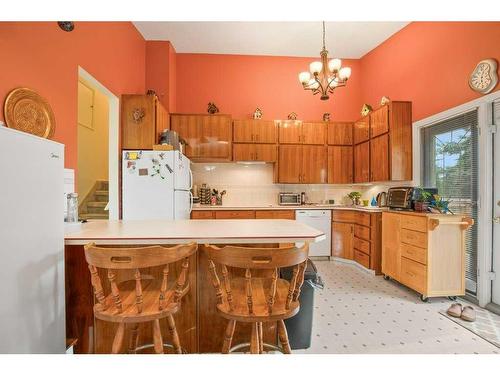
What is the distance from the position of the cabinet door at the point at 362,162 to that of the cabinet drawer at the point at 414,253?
145 cm

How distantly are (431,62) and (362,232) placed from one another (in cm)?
245

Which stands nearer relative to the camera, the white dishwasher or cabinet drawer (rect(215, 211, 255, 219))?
cabinet drawer (rect(215, 211, 255, 219))

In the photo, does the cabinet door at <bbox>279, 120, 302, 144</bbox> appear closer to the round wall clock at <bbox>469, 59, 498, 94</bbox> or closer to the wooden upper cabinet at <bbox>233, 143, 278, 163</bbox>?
the wooden upper cabinet at <bbox>233, 143, 278, 163</bbox>

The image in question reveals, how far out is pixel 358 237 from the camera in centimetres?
399

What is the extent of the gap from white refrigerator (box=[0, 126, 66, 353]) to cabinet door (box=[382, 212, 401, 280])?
3317 millimetres

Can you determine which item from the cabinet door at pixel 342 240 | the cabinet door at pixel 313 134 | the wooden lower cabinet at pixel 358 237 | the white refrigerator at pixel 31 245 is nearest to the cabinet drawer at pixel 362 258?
the wooden lower cabinet at pixel 358 237

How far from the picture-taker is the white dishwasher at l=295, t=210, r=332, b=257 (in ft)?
14.2

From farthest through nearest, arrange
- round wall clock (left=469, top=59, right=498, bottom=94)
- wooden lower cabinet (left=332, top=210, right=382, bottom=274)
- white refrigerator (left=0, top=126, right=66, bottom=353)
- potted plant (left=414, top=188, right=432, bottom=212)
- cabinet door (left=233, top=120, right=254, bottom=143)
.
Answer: cabinet door (left=233, top=120, right=254, bottom=143) → wooden lower cabinet (left=332, top=210, right=382, bottom=274) → potted plant (left=414, top=188, right=432, bottom=212) → round wall clock (left=469, top=59, right=498, bottom=94) → white refrigerator (left=0, top=126, right=66, bottom=353)

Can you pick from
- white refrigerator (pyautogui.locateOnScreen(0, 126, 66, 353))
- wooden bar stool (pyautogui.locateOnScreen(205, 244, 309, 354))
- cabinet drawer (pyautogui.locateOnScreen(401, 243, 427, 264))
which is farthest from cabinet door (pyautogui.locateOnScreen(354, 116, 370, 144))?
white refrigerator (pyautogui.locateOnScreen(0, 126, 66, 353))

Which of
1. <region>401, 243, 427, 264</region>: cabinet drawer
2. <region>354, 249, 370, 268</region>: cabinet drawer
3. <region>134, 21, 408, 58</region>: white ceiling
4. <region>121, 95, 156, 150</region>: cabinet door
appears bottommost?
<region>354, 249, 370, 268</region>: cabinet drawer

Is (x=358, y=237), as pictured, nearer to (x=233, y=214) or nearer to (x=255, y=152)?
(x=233, y=214)

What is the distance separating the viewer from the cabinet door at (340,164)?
15.2 ft
